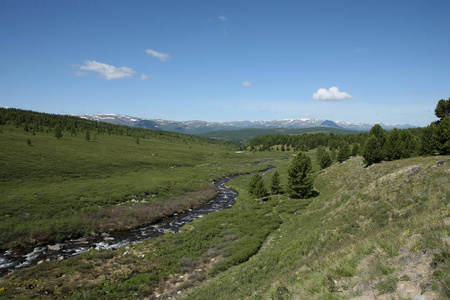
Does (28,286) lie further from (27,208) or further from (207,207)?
(207,207)

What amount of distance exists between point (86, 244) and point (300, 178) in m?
36.6

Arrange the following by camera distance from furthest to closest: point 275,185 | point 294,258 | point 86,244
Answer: point 275,185 → point 86,244 → point 294,258

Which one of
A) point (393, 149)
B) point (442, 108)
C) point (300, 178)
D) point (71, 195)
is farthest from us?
point (442, 108)

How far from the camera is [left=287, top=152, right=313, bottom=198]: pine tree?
4147 centimetres

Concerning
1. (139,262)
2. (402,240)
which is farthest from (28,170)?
(402,240)

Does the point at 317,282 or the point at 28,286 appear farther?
the point at 28,286

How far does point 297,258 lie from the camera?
1625cm

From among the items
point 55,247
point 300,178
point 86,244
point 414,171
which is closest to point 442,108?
point 300,178

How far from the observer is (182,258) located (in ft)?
73.5

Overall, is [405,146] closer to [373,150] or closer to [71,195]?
[373,150]

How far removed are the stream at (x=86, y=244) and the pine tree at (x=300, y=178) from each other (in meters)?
18.3

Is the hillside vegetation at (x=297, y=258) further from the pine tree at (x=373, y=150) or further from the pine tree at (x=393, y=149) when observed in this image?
the pine tree at (x=393, y=149)

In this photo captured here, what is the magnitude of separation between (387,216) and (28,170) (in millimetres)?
68857

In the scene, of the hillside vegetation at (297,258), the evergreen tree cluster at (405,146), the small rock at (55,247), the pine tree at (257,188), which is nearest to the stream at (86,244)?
the small rock at (55,247)
